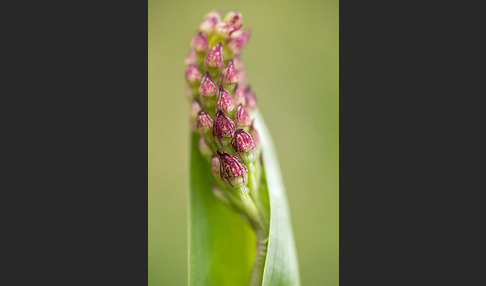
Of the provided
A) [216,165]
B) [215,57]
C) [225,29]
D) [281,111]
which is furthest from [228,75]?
[281,111]

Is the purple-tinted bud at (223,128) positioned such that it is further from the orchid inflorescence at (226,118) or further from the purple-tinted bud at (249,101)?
the purple-tinted bud at (249,101)

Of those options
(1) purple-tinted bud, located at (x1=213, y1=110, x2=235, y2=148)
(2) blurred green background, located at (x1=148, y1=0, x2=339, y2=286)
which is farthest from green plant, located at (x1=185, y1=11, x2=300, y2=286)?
(2) blurred green background, located at (x1=148, y1=0, x2=339, y2=286)

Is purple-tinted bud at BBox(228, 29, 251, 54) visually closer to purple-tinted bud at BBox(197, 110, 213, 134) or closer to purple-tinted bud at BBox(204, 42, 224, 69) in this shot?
purple-tinted bud at BBox(204, 42, 224, 69)

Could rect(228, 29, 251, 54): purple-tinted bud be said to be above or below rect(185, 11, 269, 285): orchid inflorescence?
above

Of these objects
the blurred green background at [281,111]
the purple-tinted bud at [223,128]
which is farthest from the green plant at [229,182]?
the blurred green background at [281,111]

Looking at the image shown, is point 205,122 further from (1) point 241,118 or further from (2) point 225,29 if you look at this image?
(2) point 225,29
